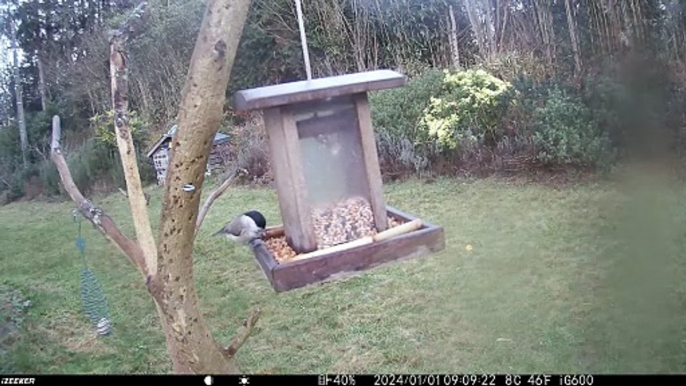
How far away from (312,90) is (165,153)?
152 centimetres

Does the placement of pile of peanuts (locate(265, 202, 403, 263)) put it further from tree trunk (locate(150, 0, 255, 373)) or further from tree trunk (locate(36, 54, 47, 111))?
tree trunk (locate(36, 54, 47, 111))

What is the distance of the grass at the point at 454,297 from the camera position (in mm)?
1391

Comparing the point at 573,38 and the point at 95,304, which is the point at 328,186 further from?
the point at 573,38

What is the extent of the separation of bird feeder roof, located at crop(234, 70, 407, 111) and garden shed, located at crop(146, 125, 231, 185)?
1267mm

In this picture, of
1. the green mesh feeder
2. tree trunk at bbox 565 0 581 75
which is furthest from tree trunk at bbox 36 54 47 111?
tree trunk at bbox 565 0 581 75

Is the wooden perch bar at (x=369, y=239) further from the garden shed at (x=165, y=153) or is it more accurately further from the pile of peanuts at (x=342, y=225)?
the garden shed at (x=165, y=153)

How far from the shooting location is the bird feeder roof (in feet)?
2.65

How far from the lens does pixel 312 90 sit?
2.70 feet

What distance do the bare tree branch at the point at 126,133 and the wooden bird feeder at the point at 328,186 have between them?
0.71 feet

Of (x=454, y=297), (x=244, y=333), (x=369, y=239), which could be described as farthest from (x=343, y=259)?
(x=454, y=297)

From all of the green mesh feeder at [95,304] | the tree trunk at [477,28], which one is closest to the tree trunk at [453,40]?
the tree trunk at [477,28]

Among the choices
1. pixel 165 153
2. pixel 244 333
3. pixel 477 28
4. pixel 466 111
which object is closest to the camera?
pixel 244 333

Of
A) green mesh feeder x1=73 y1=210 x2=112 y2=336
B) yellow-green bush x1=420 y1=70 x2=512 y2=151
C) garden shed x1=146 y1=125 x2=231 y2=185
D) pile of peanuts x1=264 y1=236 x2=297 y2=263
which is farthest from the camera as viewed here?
yellow-green bush x1=420 y1=70 x2=512 y2=151

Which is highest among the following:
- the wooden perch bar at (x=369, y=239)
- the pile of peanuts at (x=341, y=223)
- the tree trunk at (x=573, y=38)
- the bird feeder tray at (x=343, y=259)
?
the tree trunk at (x=573, y=38)
